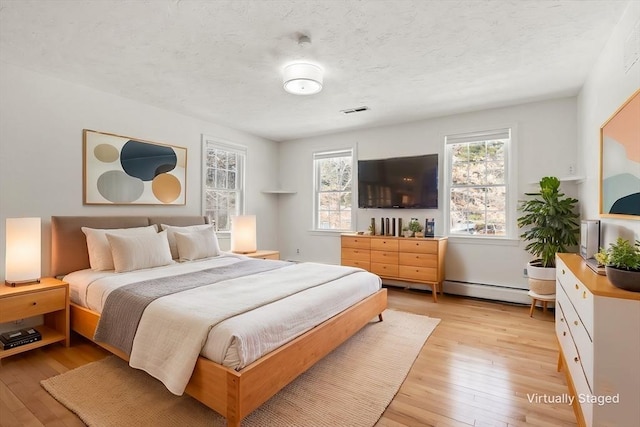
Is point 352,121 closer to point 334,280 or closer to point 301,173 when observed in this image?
point 301,173

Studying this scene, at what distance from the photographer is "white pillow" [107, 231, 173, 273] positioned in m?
3.02

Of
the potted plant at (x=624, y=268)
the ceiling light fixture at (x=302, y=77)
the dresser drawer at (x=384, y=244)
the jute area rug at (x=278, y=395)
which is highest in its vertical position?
the ceiling light fixture at (x=302, y=77)

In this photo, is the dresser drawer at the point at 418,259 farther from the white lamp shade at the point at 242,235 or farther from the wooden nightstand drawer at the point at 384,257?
the white lamp shade at the point at 242,235

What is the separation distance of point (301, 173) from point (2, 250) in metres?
4.03

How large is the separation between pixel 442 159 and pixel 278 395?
12.2 ft

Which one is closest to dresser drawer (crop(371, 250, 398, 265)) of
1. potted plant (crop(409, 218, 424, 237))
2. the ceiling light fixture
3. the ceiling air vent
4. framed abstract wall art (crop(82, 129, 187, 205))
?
potted plant (crop(409, 218, 424, 237))

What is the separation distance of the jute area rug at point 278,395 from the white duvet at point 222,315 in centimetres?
23

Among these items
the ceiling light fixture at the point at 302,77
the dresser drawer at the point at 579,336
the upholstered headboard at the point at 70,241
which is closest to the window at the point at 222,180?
the upholstered headboard at the point at 70,241

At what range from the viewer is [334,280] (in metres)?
2.92

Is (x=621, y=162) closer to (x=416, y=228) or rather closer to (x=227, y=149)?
(x=416, y=228)

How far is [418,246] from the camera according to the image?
13.9 feet

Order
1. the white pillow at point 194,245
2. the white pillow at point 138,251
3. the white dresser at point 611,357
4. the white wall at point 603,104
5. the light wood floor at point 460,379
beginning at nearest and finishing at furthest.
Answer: the white dresser at point 611,357 < the light wood floor at point 460,379 < the white wall at point 603,104 < the white pillow at point 138,251 < the white pillow at point 194,245

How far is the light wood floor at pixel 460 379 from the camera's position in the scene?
187 cm

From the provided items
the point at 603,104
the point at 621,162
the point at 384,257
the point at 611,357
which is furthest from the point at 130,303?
the point at 603,104
